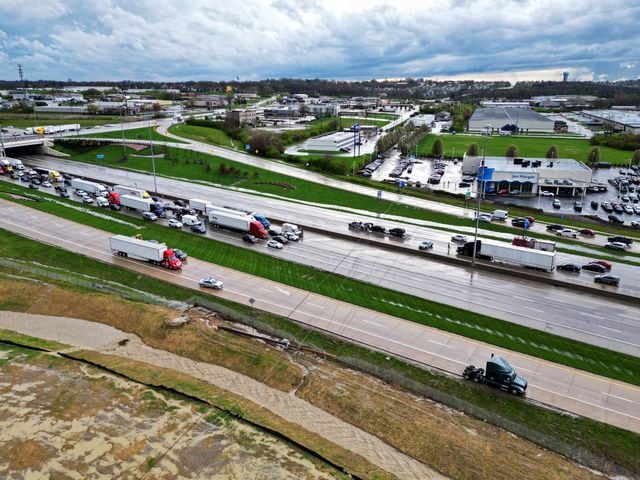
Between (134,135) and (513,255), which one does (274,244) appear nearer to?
(513,255)

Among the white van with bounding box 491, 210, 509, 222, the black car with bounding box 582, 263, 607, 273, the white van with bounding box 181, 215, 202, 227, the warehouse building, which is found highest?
the warehouse building

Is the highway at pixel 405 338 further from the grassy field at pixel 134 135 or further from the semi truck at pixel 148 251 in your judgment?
the grassy field at pixel 134 135

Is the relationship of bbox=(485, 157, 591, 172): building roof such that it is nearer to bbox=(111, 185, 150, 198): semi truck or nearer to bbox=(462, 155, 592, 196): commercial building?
bbox=(462, 155, 592, 196): commercial building

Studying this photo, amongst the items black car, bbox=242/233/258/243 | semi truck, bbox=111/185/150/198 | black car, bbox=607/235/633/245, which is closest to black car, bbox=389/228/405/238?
black car, bbox=242/233/258/243

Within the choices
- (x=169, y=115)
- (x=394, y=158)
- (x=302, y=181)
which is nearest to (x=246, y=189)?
(x=302, y=181)

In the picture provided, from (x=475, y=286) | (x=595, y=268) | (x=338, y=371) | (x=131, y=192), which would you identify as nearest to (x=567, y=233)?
(x=595, y=268)

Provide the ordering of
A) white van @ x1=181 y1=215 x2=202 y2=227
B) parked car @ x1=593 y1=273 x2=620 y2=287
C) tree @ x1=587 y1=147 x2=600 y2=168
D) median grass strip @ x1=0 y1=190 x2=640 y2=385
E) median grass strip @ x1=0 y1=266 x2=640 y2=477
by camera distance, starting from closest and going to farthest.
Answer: median grass strip @ x1=0 y1=266 x2=640 y2=477
median grass strip @ x1=0 y1=190 x2=640 y2=385
parked car @ x1=593 y1=273 x2=620 y2=287
white van @ x1=181 y1=215 x2=202 y2=227
tree @ x1=587 y1=147 x2=600 y2=168
